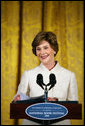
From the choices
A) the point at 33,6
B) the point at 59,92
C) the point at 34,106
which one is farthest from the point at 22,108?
the point at 33,6

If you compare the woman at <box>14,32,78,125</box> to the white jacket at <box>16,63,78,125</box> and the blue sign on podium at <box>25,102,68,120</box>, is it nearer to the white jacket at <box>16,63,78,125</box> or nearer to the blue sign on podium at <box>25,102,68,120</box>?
the white jacket at <box>16,63,78,125</box>

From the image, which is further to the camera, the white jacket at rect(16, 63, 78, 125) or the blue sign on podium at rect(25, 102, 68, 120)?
the white jacket at rect(16, 63, 78, 125)

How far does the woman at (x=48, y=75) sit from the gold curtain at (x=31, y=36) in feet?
0.64

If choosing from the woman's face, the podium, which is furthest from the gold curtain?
the podium

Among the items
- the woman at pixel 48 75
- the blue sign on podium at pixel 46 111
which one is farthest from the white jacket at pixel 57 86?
the blue sign on podium at pixel 46 111

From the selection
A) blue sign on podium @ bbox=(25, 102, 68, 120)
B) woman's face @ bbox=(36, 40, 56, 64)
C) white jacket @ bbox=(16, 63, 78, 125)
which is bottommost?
blue sign on podium @ bbox=(25, 102, 68, 120)

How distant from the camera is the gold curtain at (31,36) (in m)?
2.10

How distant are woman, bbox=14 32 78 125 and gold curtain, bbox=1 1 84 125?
0.20 meters

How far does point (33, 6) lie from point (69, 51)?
57cm

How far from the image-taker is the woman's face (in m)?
1.83

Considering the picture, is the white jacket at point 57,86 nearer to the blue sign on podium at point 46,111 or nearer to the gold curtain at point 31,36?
the gold curtain at point 31,36

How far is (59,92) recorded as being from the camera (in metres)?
1.74

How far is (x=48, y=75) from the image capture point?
179 cm


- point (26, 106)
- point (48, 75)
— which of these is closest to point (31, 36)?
point (48, 75)
